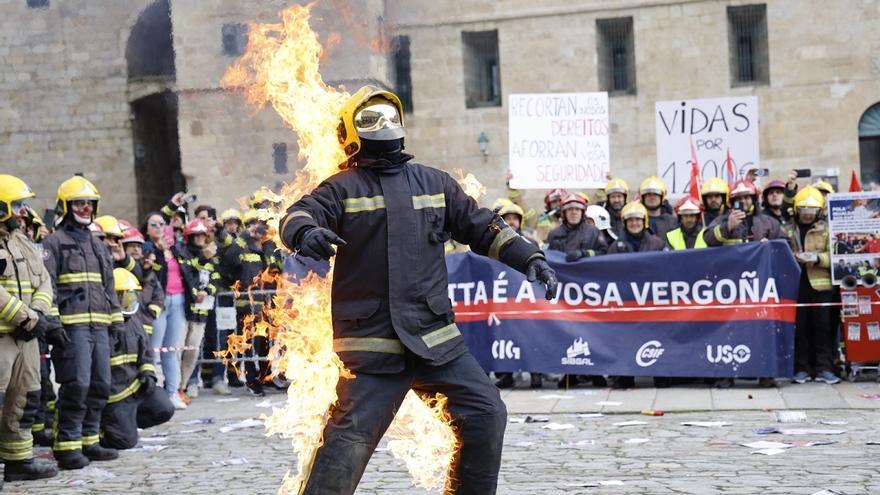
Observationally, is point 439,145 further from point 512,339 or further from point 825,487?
point 825,487

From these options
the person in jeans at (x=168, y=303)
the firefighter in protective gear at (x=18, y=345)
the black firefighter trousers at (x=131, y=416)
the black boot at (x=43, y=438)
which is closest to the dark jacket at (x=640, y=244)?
the person in jeans at (x=168, y=303)

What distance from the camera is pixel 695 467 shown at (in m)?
8.02

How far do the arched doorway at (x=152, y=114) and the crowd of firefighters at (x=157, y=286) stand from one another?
17.3 meters

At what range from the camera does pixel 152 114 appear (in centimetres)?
3403

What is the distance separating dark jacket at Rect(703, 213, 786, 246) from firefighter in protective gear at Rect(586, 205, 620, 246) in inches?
49.7

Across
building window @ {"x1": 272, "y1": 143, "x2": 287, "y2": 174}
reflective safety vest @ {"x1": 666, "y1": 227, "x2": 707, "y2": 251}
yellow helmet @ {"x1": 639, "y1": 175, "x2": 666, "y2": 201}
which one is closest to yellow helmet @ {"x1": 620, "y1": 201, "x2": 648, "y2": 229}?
reflective safety vest @ {"x1": 666, "y1": 227, "x2": 707, "y2": 251}

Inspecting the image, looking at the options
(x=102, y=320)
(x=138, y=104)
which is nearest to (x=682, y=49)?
(x=138, y=104)

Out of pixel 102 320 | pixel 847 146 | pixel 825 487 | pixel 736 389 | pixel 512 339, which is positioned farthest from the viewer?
pixel 847 146

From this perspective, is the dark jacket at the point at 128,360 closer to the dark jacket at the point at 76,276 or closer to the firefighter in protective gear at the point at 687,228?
the dark jacket at the point at 76,276

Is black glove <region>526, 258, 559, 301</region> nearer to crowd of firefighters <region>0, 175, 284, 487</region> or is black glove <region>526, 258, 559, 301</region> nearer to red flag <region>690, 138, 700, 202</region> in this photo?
crowd of firefighters <region>0, 175, 284, 487</region>

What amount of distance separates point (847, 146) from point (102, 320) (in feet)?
72.9

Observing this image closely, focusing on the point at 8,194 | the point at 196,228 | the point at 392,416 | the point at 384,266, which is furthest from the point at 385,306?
the point at 196,228

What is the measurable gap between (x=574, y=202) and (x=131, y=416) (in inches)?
201

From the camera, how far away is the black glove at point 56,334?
348 inches
